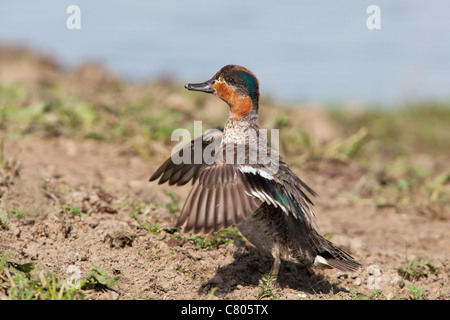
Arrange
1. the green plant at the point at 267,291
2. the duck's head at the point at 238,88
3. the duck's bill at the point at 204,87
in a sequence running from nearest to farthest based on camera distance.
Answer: the green plant at the point at 267,291, the duck's head at the point at 238,88, the duck's bill at the point at 204,87

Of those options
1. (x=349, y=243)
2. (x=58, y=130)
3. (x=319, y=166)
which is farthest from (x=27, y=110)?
(x=349, y=243)

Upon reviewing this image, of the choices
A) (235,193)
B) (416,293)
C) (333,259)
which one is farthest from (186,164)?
(416,293)

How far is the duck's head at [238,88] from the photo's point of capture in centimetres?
479

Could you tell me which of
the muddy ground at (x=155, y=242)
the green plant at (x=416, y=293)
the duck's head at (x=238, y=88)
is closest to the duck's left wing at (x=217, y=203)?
the muddy ground at (x=155, y=242)

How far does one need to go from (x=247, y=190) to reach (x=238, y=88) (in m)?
1.19

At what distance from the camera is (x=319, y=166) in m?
7.43

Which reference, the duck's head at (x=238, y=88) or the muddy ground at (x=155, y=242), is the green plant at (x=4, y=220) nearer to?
the muddy ground at (x=155, y=242)

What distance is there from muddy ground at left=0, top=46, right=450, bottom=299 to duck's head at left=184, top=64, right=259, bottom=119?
1062 millimetres

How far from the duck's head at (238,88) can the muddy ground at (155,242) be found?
1062mm

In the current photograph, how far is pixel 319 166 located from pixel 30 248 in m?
4.15

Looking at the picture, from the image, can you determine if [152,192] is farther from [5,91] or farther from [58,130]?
[5,91]

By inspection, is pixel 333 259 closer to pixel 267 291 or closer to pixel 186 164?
pixel 267 291
